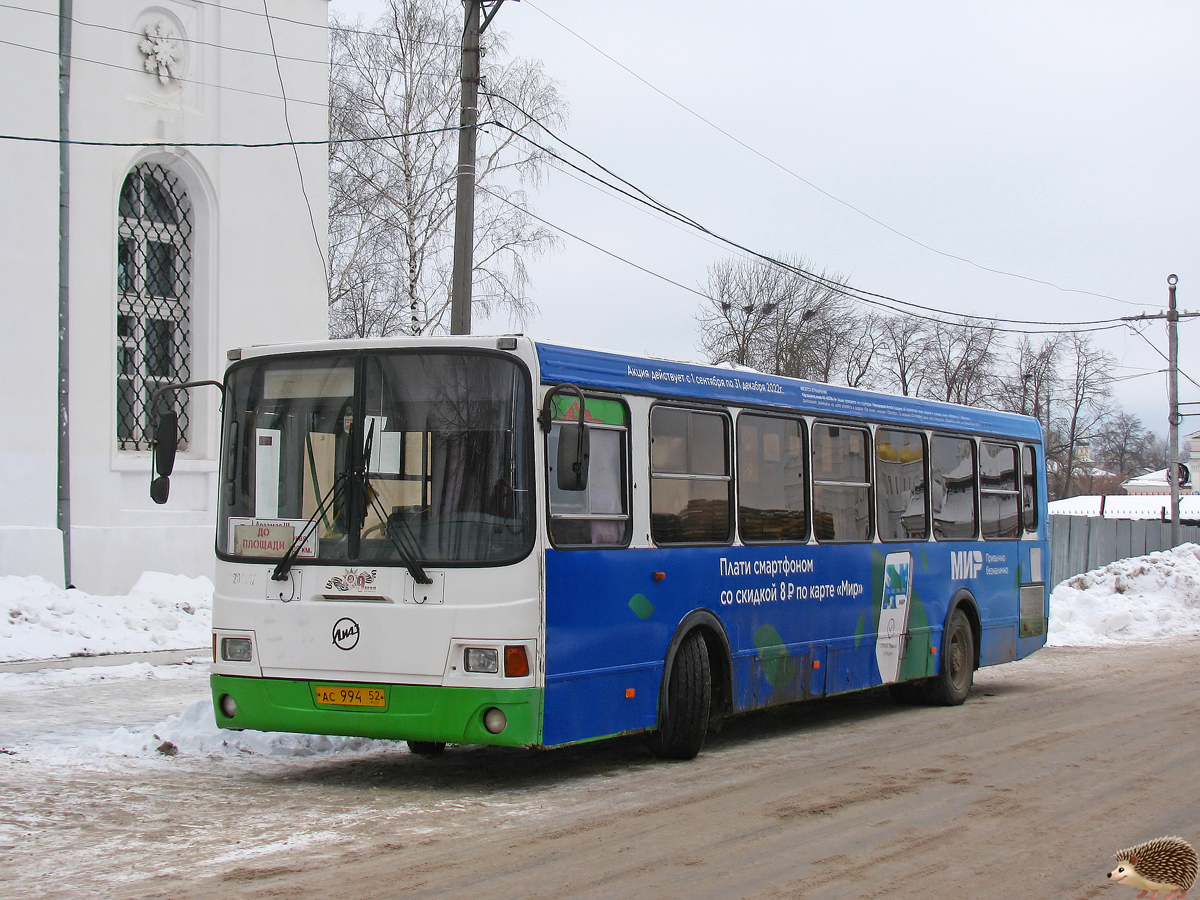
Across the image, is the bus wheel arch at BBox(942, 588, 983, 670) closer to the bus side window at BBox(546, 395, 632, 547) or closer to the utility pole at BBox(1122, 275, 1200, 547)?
the bus side window at BBox(546, 395, 632, 547)

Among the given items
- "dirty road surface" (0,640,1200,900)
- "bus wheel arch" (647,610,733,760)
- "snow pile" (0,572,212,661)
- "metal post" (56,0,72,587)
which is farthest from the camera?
"metal post" (56,0,72,587)

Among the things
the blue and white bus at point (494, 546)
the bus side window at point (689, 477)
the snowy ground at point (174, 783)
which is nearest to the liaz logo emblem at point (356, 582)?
the blue and white bus at point (494, 546)

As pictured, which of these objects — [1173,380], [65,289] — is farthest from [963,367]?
[65,289]

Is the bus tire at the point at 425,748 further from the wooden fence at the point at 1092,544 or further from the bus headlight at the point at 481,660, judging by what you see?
the wooden fence at the point at 1092,544

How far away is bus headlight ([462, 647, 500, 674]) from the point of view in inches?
315

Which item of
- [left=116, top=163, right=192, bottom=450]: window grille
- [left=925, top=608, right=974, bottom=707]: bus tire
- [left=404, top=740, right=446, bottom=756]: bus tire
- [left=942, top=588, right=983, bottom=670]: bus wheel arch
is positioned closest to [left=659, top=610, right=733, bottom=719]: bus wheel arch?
[left=404, top=740, right=446, bottom=756]: bus tire

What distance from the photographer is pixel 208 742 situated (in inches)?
381

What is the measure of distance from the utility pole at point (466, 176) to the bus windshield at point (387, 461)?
5641 millimetres

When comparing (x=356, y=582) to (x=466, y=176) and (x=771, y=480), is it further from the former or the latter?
(x=466, y=176)

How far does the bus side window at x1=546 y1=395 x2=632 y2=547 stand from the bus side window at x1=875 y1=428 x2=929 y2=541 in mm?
3809

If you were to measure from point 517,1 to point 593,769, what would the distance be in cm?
1022

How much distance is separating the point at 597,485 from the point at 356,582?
1682 millimetres

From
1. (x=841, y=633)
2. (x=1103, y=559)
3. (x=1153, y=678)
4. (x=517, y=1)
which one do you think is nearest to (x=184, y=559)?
(x=517, y=1)

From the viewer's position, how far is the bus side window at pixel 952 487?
13.1 meters
